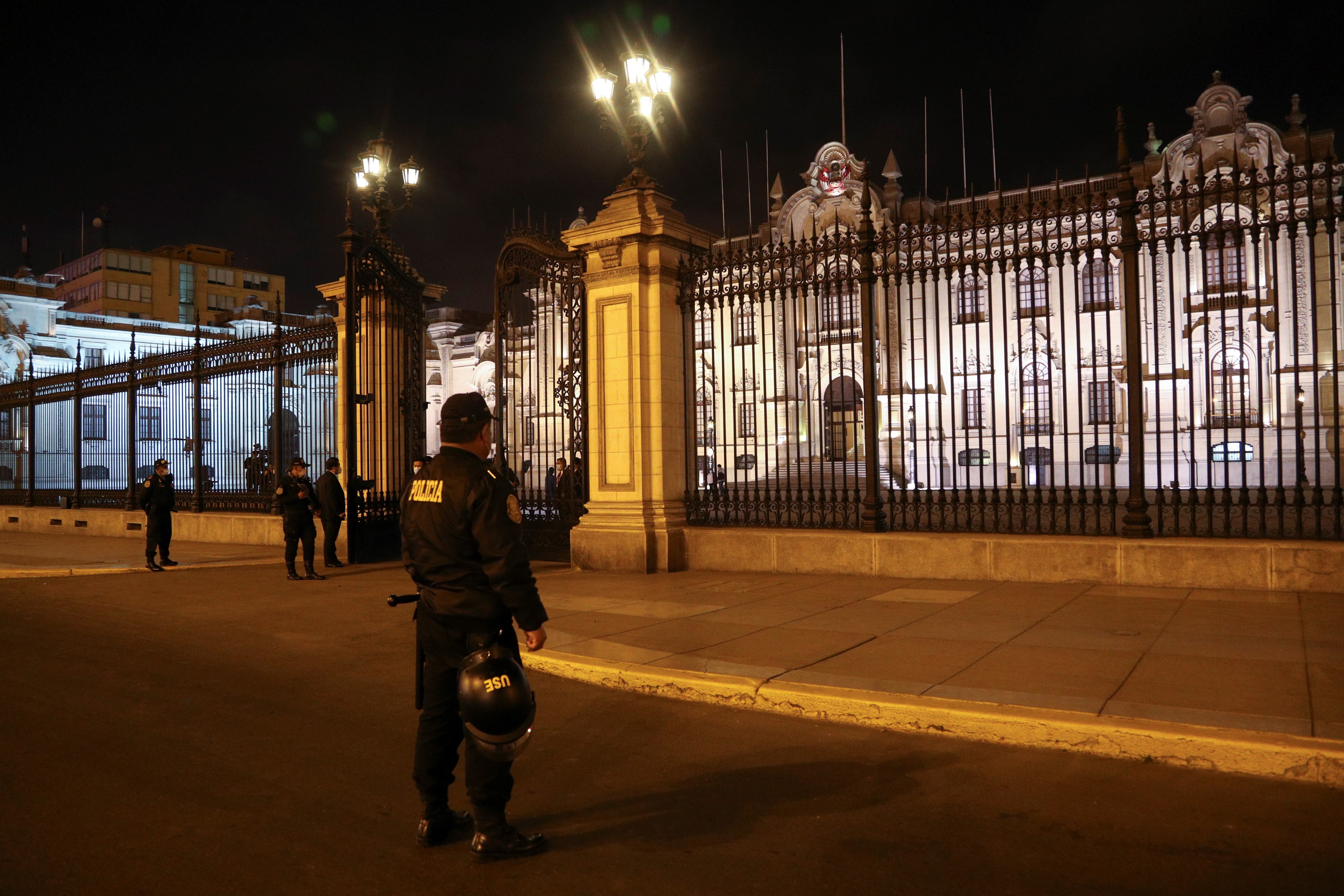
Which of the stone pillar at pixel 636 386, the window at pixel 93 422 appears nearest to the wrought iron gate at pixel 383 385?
the stone pillar at pixel 636 386

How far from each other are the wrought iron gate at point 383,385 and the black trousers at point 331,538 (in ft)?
1.19

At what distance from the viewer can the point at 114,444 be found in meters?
43.1

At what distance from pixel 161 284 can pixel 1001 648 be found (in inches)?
3295

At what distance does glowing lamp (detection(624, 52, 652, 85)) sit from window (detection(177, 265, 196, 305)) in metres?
78.2

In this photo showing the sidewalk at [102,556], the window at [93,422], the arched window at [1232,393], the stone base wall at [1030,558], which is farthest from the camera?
the window at [93,422]

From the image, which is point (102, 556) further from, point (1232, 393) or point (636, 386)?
point (1232, 393)

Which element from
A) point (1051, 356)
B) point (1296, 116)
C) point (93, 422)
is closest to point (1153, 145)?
point (1296, 116)

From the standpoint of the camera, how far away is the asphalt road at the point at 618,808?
3.40 m

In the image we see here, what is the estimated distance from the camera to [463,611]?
3672mm

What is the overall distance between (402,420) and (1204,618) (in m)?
11.7

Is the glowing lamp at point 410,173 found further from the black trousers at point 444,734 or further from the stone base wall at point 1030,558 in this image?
the black trousers at point 444,734

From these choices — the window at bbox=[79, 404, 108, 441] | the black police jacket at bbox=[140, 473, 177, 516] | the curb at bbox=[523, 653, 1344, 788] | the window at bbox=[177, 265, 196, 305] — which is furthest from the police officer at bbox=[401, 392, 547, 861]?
the window at bbox=[177, 265, 196, 305]

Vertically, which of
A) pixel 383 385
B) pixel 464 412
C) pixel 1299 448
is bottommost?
pixel 1299 448

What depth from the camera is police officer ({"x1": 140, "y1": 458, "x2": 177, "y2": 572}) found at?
13.8 m
